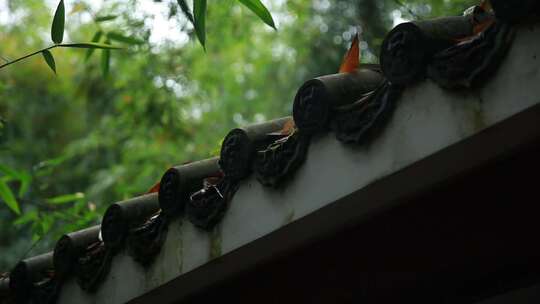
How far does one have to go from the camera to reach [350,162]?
52.7 inches

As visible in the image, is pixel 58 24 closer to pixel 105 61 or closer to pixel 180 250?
pixel 180 250

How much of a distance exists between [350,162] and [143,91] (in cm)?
495

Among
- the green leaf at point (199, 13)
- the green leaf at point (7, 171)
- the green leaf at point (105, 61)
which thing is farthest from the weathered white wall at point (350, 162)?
the green leaf at point (105, 61)

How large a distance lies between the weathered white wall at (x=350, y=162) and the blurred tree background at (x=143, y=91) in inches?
129

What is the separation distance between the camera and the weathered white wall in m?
1.08

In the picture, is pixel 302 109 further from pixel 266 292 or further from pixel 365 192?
pixel 266 292

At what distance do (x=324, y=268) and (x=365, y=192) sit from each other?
21.6 inches

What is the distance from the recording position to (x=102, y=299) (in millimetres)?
1998

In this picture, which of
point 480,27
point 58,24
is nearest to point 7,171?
point 58,24

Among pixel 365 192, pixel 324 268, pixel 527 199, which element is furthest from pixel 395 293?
pixel 365 192

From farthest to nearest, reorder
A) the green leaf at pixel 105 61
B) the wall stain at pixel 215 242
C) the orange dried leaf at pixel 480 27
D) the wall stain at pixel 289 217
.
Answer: the green leaf at pixel 105 61 → the wall stain at pixel 215 242 → the wall stain at pixel 289 217 → the orange dried leaf at pixel 480 27

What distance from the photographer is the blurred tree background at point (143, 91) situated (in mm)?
6289

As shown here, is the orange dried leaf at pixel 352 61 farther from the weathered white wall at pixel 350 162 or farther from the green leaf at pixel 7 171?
the green leaf at pixel 7 171

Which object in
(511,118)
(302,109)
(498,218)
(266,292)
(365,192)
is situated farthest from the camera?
(266,292)
